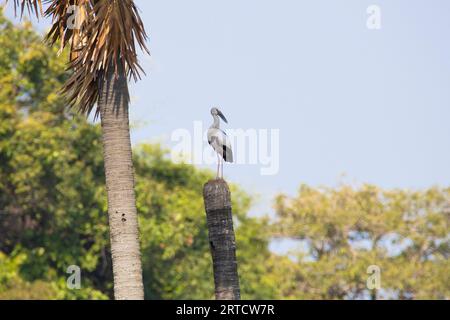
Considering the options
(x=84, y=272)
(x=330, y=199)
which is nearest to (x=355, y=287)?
(x=330, y=199)

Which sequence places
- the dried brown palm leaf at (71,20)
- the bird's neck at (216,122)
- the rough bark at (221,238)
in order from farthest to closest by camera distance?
the bird's neck at (216,122) < the dried brown palm leaf at (71,20) < the rough bark at (221,238)

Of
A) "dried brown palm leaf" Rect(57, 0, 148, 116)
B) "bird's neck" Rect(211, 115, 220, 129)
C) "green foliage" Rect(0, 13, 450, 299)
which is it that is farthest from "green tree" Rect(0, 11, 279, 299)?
"dried brown palm leaf" Rect(57, 0, 148, 116)

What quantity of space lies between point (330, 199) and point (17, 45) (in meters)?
18.5

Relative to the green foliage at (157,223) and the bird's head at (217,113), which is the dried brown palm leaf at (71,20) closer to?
the bird's head at (217,113)

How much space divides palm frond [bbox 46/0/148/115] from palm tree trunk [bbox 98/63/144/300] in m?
0.22

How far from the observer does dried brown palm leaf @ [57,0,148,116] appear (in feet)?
44.3

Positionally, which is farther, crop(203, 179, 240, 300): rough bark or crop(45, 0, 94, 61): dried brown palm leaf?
crop(45, 0, 94, 61): dried brown palm leaf

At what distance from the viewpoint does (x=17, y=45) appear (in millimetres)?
41125

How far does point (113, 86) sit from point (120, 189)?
56.4 inches

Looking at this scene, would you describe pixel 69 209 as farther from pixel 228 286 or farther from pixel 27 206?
pixel 228 286

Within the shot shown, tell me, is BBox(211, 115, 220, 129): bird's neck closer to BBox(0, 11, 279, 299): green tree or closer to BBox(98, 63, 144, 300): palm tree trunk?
BBox(98, 63, 144, 300): palm tree trunk

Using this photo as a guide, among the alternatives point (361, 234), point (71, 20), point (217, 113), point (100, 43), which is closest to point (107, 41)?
point (100, 43)

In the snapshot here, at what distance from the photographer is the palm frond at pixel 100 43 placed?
44.4 feet

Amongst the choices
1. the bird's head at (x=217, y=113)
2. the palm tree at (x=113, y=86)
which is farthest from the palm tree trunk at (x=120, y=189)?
the bird's head at (x=217, y=113)
